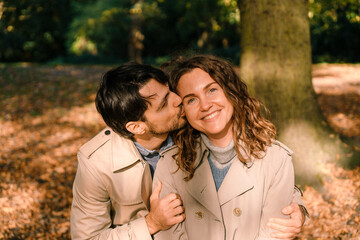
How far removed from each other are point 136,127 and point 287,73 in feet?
6.66

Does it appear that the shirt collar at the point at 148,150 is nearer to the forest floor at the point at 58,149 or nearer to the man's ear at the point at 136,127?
the man's ear at the point at 136,127

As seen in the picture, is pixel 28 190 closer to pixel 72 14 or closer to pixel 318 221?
pixel 318 221

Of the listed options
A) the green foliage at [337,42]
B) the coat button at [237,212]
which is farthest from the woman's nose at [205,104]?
the green foliage at [337,42]

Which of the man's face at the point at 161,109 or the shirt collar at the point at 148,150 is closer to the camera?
the man's face at the point at 161,109

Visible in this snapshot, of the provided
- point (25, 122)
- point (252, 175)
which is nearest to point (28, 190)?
point (25, 122)

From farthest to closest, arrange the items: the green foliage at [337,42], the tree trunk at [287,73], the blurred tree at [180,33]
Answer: the blurred tree at [180,33], the green foliage at [337,42], the tree trunk at [287,73]

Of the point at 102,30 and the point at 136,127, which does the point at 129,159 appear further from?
the point at 102,30

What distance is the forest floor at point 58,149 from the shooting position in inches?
128

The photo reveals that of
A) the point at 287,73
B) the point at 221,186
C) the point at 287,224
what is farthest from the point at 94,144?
the point at 287,73

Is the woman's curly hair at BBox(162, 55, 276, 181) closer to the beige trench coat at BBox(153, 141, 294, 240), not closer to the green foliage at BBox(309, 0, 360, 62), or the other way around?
the beige trench coat at BBox(153, 141, 294, 240)

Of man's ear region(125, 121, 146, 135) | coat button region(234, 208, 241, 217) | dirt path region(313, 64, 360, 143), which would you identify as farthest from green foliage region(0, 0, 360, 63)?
coat button region(234, 208, 241, 217)

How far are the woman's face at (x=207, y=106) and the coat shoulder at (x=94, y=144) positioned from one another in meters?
0.77

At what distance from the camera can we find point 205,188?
192cm

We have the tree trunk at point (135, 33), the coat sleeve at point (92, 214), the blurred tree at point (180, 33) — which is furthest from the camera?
the blurred tree at point (180, 33)
